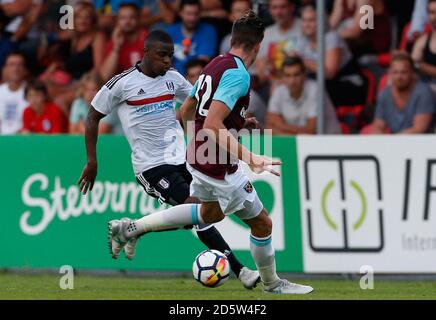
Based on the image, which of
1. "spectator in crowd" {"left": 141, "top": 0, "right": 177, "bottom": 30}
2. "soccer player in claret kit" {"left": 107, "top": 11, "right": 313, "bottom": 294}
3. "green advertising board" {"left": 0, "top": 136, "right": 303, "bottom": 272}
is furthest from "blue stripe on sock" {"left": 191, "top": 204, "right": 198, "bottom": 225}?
"spectator in crowd" {"left": 141, "top": 0, "right": 177, "bottom": 30}

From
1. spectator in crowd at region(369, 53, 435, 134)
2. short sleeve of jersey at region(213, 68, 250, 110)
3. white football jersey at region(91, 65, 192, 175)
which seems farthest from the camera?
spectator in crowd at region(369, 53, 435, 134)

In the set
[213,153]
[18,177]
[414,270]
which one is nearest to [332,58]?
[414,270]

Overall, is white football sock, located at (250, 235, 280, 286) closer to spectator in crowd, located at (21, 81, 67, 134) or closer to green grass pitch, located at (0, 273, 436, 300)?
green grass pitch, located at (0, 273, 436, 300)

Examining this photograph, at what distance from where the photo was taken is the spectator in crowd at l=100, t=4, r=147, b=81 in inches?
562

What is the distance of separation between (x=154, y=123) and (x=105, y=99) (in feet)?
1.74

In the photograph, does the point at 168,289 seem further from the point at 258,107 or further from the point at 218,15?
the point at 218,15

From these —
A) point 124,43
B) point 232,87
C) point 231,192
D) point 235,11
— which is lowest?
point 231,192

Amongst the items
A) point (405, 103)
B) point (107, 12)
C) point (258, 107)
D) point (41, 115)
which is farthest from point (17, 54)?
point (405, 103)

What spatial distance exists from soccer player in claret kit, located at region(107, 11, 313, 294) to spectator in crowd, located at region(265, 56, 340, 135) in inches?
165

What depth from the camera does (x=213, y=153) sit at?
27.9ft

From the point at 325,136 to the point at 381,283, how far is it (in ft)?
5.77

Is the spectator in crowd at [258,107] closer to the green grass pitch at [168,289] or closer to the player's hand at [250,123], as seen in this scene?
the green grass pitch at [168,289]

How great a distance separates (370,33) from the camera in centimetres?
1339

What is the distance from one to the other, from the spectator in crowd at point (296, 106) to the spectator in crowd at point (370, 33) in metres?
0.75
